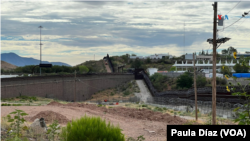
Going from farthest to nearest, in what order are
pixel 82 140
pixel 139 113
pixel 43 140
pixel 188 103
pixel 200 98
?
pixel 200 98, pixel 188 103, pixel 139 113, pixel 43 140, pixel 82 140

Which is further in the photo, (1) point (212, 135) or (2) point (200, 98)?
(2) point (200, 98)

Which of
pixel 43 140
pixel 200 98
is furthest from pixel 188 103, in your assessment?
pixel 43 140

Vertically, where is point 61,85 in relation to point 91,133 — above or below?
below

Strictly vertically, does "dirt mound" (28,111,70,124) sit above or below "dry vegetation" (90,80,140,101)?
above

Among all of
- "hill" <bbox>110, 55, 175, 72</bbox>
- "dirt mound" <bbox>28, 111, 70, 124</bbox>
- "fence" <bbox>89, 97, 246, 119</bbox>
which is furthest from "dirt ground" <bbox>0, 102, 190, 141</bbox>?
"hill" <bbox>110, 55, 175, 72</bbox>

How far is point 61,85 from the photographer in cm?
6175

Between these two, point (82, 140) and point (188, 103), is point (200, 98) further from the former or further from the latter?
point (82, 140)

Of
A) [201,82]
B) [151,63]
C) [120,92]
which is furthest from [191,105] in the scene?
[151,63]

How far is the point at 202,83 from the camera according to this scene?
246 feet

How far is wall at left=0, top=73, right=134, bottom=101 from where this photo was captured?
1842 inches

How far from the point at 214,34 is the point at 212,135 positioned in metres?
14.2

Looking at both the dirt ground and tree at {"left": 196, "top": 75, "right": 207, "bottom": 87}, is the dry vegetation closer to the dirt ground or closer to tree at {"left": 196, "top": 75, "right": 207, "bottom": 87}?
tree at {"left": 196, "top": 75, "right": 207, "bottom": 87}

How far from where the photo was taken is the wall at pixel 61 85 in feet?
154

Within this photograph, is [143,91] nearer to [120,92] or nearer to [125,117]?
[120,92]
